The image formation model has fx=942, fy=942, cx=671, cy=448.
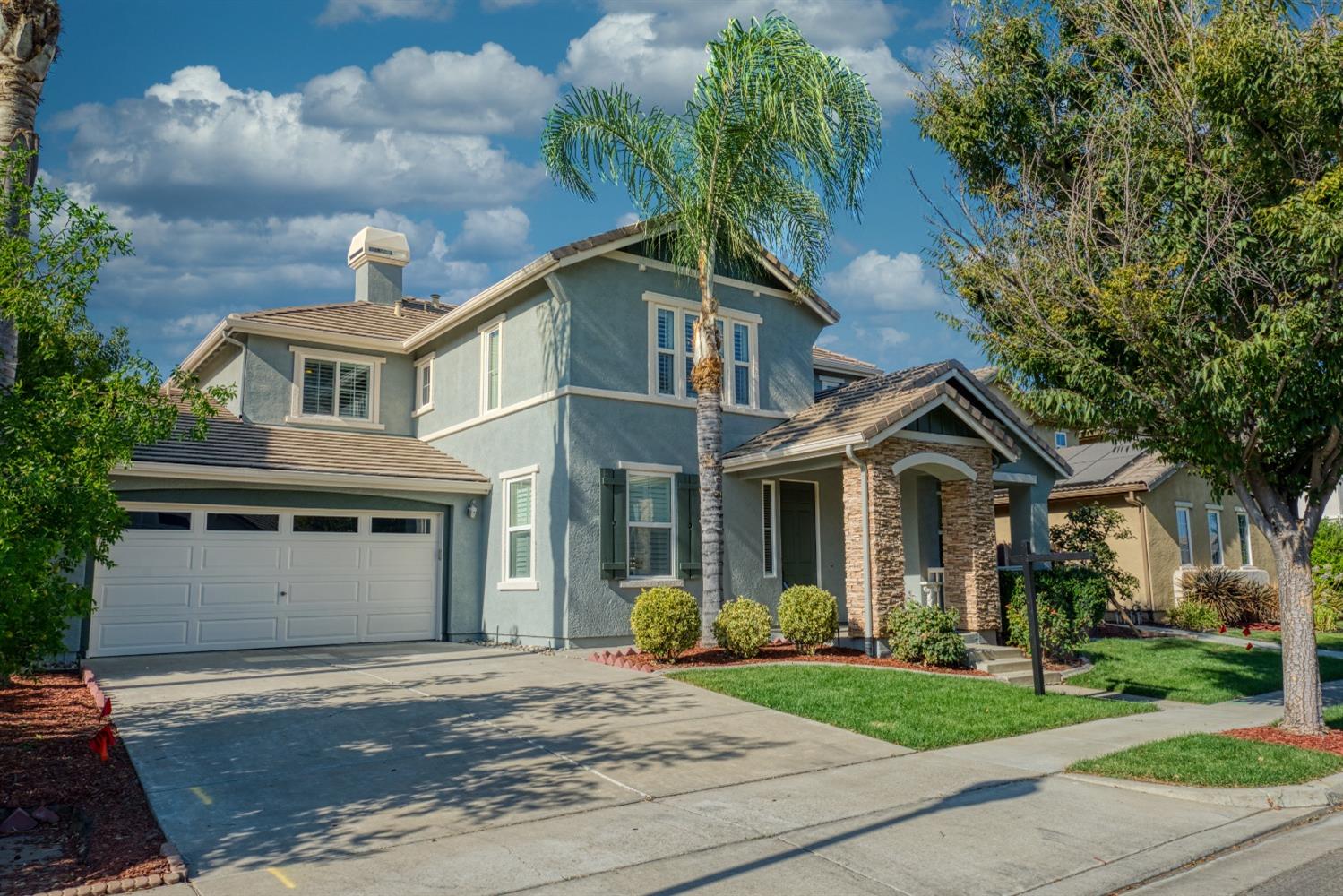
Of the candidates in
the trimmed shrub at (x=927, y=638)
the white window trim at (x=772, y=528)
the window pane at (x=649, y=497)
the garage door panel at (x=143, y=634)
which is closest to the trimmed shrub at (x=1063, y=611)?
the trimmed shrub at (x=927, y=638)

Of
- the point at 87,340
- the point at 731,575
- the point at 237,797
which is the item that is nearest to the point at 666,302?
the point at 731,575

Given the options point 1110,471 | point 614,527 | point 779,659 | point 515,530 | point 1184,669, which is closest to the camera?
point 779,659

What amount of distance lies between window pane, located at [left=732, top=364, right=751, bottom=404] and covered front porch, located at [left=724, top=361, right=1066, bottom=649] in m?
0.85

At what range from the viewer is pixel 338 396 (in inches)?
757

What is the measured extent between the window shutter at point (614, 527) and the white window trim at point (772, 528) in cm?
282

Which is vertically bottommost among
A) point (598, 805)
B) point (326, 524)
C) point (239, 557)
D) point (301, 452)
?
point (598, 805)

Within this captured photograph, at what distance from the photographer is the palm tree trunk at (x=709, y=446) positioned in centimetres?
1388

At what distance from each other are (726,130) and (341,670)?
9.44 metres

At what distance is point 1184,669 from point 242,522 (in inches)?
607

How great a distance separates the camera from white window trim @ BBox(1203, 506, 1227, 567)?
2408cm

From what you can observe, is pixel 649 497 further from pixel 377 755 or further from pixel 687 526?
pixel 377 755

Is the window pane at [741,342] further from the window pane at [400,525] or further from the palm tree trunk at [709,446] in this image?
the window pane at [400,525]

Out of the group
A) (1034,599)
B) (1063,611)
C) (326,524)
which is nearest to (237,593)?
(326,524)

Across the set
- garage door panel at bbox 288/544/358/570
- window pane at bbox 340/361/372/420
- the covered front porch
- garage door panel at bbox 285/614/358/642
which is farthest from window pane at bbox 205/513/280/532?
the covered front porch
